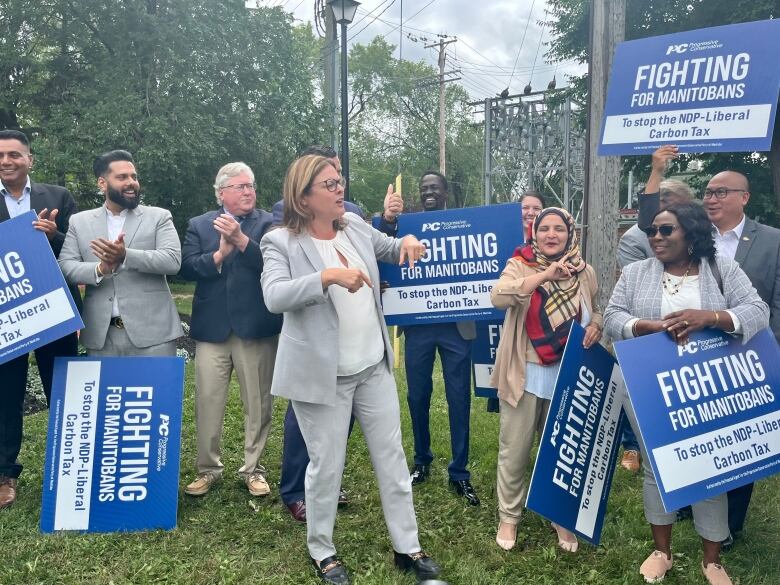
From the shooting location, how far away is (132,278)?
426 cm

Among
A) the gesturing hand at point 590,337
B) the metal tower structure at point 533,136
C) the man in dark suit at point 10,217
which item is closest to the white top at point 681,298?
the gesturing hand at point 590,337

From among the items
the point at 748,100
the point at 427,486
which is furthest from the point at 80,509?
the point at 748,100

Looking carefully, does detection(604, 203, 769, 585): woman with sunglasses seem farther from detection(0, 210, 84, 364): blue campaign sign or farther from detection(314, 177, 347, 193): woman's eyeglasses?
detection(0, 210, 84, 364): blue campaign sign

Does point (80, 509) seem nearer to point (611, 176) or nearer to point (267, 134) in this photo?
point (611, 176)

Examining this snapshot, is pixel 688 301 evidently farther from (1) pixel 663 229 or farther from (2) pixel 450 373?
(2) pixel 450 373

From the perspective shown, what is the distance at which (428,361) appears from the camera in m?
4.80

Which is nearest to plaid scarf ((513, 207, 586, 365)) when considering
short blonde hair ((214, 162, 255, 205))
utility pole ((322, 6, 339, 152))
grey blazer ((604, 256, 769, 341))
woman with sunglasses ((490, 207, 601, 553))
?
woman with sunglasses ((490, 207, 601, 553))

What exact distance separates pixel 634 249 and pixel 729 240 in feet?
2.26

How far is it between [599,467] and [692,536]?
774 millimetres

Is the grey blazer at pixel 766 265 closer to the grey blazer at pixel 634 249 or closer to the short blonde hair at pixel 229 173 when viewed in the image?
the grey blazer at pixel 634 249

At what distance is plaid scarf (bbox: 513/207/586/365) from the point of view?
3840 millimetres

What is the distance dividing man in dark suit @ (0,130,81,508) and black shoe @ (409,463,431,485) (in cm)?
245

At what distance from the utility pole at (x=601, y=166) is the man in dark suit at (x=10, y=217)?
4355 mm

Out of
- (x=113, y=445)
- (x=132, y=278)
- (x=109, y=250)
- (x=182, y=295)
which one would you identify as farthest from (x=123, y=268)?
(x=182, y=295)
